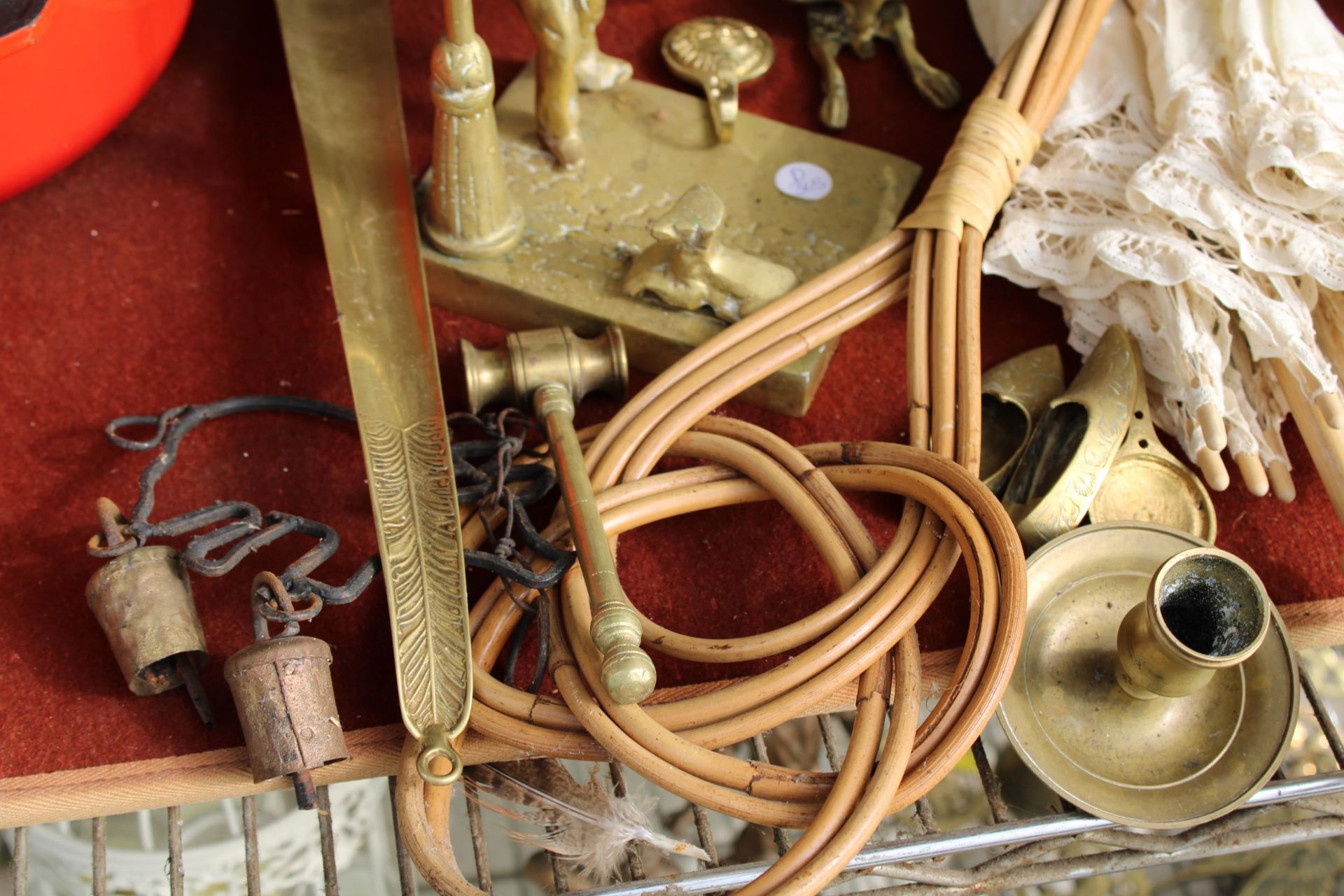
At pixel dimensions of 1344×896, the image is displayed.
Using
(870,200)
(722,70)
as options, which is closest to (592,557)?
(870,200)

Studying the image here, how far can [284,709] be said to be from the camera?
807mm

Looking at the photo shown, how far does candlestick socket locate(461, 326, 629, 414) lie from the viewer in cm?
101

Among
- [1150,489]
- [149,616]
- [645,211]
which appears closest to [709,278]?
[645,211]

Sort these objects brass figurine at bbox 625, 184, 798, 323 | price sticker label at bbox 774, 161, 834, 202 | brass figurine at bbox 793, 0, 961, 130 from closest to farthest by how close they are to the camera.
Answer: brass figurine at bbox 625, 184, 798, 323 < price sticker label at bbox 774, 161, 834, 202 < brass figurine at bbox 793, 0, 961, 130

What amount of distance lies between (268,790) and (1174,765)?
0.64m

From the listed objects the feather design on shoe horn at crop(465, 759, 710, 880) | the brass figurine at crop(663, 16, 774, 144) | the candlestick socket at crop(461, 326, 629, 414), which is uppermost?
the brass figurine at crop(663, 16, 774, 144)

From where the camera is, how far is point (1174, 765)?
894 millimetres

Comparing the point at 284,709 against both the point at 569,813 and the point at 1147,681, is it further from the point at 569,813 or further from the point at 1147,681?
the point at 1147,681

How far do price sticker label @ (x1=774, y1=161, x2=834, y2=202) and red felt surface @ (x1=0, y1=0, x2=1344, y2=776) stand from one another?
120mm

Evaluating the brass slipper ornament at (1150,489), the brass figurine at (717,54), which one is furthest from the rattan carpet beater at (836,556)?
the brass figurine at (717,54)

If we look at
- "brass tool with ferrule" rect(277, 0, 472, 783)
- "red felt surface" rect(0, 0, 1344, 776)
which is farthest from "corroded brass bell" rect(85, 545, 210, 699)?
"brass tool with ferrule" rect(277, 0, 472, 783)

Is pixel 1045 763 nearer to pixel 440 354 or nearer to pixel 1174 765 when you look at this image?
pixel 1174 765

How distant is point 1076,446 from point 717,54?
55 cm

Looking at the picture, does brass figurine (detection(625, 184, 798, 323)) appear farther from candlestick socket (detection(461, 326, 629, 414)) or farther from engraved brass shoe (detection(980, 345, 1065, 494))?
engraved brass shoe (detection(980, 345, 1065, 494))
